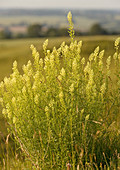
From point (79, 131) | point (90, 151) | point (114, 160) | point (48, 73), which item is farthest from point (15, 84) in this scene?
point (114, 160)

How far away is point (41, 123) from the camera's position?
3252 mm

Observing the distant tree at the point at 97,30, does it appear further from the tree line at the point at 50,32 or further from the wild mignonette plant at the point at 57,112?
the wild mignonette plant at the point at 57,112

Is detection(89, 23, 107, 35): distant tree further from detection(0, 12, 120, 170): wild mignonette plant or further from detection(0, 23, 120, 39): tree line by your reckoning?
detection(0, 12, 120, 170): wild mignonette plant

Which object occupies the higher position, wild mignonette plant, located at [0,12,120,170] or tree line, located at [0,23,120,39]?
tree line, located at [0,23,120,39]

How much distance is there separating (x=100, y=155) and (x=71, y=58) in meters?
1.49

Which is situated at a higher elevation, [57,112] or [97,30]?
[97,30]

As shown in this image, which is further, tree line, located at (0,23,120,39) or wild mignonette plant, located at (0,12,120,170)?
tree line, located at (0,23,120,39)

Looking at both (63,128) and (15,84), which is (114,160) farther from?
(15,84)

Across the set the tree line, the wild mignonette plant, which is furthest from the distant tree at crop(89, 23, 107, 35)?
the wild mignonette plant

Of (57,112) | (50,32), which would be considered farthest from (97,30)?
(57,112)

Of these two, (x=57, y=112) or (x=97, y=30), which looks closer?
(x=57, y=112)

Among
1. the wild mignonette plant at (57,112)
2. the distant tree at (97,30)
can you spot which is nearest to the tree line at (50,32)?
the distant tree at (97,30)

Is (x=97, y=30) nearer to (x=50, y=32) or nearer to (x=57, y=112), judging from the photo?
(x=50, y=32)

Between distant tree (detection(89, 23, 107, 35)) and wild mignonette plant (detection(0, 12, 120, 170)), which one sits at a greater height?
distant tree (detection(89, 23, 107, 35))
